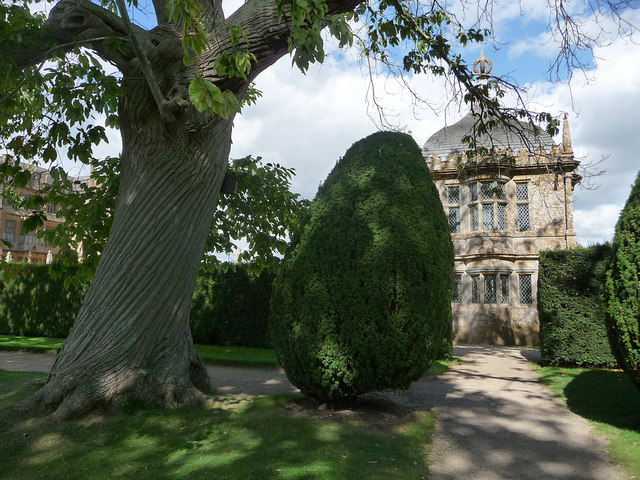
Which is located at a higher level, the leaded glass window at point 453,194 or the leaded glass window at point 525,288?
the leaded glass window at point 453,194

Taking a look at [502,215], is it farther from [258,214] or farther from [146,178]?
[146,178]

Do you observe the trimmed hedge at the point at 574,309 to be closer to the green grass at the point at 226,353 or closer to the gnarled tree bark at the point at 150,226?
the green grass at the point at 226,353

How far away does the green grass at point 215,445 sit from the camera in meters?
4.48

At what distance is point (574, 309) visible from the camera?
11.6 meters

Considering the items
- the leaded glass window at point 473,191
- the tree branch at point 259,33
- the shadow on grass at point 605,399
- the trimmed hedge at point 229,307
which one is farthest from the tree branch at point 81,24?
the leaded glass window at point 473,191

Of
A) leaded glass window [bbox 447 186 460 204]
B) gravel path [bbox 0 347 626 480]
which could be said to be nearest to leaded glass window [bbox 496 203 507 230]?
leaded glass window [bbox 447 186 460 204]

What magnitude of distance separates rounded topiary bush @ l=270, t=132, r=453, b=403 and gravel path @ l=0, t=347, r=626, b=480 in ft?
3.61

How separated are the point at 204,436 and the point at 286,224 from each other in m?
6.22

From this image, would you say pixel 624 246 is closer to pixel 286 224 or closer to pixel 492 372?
pixel 492 372

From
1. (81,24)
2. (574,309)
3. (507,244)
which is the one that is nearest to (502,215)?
(507,244)

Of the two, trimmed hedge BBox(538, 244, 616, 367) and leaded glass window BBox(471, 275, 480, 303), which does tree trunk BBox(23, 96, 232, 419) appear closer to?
trimmed hedge BBox(538, 244, 616, 367)

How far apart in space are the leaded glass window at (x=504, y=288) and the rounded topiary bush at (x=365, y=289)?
15.0 m

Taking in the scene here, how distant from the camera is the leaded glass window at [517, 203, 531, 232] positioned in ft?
68.3

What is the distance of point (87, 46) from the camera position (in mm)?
6699
